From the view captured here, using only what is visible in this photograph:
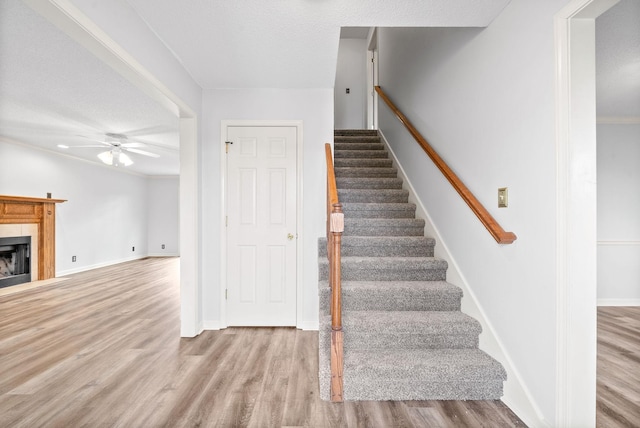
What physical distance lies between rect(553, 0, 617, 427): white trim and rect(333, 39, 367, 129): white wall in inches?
197

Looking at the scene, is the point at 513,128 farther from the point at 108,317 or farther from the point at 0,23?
the point at 108,317

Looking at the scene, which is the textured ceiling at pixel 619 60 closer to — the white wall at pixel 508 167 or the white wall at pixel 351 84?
the white wall at pixel 508 167

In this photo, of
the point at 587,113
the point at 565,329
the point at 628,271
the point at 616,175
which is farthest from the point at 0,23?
the point at 628,271

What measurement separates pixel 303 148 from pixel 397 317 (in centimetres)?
192

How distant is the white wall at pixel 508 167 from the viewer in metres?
1.59

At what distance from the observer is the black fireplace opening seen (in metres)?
5.20

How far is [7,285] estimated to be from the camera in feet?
16.6

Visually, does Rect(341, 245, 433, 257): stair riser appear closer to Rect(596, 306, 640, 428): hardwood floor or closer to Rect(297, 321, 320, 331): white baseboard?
Rect(297, 321, 320, 331): white baseboard

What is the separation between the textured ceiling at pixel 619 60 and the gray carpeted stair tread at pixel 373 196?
6.73ft

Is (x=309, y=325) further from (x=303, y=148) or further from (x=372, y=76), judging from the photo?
(x=372, y=76)

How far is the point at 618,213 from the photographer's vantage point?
4082 millimetres

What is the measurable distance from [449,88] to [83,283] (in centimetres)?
641

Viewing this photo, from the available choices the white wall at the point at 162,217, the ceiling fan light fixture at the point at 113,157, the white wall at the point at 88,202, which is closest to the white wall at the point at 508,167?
the ceiling fan light fixture at the point at 113,157

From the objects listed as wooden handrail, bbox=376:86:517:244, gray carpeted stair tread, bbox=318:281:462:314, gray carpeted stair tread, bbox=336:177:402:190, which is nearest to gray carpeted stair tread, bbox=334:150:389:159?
gray carpeted stair tread, bbox=336:177:402:190
